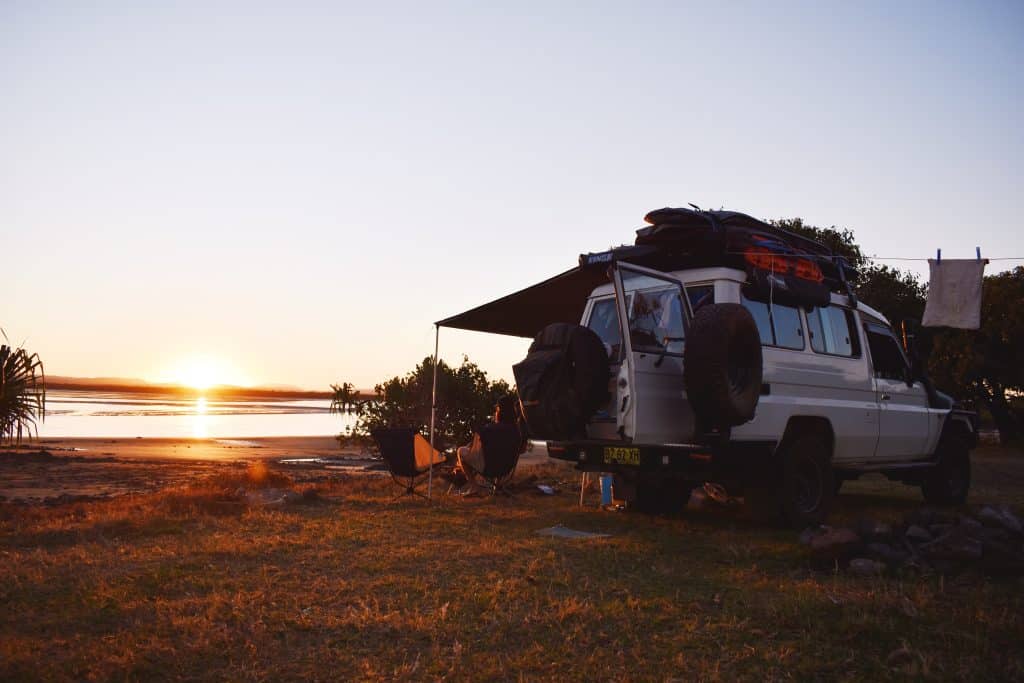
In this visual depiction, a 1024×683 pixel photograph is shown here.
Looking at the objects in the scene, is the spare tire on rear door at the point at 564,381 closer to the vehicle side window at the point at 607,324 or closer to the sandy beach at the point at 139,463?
the vehicle side window at the point at 607,324

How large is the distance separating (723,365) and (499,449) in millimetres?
4450

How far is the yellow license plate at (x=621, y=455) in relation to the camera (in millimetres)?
7020

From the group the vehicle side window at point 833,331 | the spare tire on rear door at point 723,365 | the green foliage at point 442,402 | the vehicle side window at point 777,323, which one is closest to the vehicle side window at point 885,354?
the vehicle side window at point 833,331

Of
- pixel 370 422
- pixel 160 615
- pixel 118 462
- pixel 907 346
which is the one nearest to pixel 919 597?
pixel 160 615

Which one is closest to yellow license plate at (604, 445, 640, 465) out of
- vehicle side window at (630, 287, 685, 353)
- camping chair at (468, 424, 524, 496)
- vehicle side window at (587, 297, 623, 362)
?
vehicle side window at (587, 297, 623, 362)

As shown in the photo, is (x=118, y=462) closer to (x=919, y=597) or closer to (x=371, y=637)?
(x=371, y=637)

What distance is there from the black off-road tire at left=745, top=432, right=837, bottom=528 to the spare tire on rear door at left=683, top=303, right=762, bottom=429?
3.96ft

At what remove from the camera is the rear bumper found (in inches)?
269

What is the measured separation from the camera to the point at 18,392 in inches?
430

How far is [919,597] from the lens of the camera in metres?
4.88

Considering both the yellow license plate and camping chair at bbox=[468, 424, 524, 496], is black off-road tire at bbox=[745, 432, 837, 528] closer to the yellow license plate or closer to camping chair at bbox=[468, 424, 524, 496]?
the yellow license plate

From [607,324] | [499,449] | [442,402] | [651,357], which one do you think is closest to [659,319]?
[651,357]

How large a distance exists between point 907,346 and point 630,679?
26.1 feet

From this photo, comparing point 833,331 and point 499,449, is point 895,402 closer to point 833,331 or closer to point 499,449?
point 833,331
